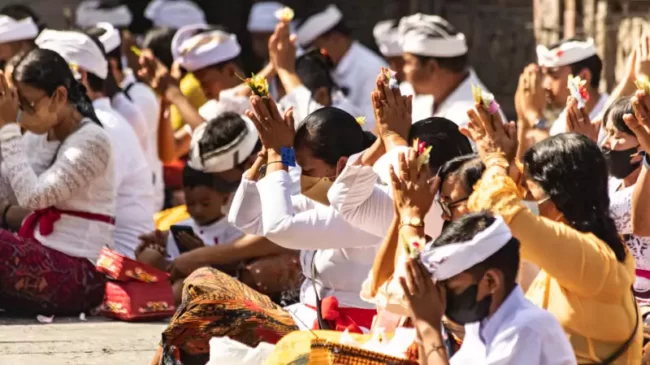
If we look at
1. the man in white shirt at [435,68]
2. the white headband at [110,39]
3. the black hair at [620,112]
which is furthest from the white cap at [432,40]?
the black hair at [620,112]

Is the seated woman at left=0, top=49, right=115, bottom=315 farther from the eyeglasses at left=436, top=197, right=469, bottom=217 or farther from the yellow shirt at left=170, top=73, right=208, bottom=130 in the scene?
the yellow shirt at left=170, top=73, right=208, bottom=130

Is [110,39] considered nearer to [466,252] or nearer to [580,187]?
[580,187]

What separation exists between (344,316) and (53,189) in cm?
186

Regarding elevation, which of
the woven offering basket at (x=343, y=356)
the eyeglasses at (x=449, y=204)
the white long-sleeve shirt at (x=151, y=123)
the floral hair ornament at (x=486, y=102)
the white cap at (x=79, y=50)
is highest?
the floral hair ornament at (x=486, y=102)

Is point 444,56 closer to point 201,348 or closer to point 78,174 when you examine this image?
point 78,174

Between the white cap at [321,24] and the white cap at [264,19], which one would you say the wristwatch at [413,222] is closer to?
the white cap at [321,24]

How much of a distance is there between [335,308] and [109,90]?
12.6ft

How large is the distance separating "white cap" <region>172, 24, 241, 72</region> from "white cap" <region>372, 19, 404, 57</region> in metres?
1.87

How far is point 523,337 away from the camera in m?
4.20

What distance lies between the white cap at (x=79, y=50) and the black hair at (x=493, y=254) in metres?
4.13

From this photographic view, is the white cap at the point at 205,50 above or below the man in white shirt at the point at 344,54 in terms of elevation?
above

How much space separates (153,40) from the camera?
10.9 m

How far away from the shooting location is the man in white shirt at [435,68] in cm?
845

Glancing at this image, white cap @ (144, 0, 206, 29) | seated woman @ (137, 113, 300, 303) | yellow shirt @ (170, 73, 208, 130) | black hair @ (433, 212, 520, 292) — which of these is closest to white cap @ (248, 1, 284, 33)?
white cap @ (144, 0, 206, 29)
